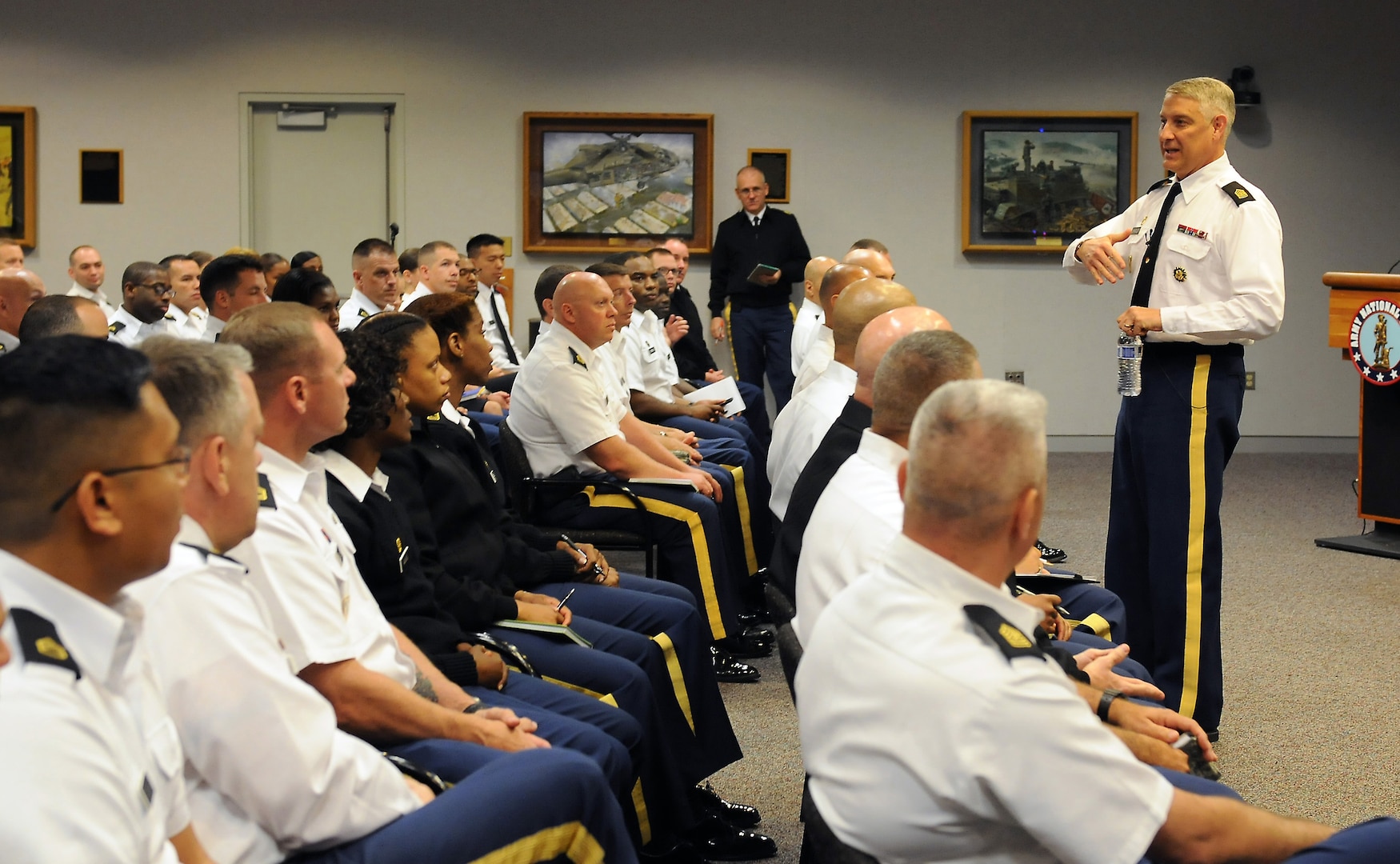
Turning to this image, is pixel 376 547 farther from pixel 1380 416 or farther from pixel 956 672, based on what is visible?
pixel 1380 416

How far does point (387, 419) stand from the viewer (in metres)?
2.51

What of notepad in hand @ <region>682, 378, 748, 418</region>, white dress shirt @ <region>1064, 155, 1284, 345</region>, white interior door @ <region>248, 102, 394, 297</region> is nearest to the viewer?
white dress shirt @ <region>1064, 155, 1284, 345</region>

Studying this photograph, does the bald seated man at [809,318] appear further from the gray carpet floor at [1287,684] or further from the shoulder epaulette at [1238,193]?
the shoulder epaulette at [1238,193]

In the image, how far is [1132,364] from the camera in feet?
11.6

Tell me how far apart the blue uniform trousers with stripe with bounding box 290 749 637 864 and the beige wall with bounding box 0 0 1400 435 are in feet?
25.1

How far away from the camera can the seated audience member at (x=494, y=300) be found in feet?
23.8

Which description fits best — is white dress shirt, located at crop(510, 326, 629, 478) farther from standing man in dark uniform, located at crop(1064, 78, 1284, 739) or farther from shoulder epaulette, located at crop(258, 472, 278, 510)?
shoulder epaulette, located at crop(258, 472, 278, 510)

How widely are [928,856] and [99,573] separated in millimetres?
976

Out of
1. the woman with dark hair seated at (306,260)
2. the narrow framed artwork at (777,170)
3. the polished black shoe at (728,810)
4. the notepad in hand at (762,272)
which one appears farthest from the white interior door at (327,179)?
the polished black shoe at (728,810)

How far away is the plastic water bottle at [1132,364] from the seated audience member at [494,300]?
3910 millimetres

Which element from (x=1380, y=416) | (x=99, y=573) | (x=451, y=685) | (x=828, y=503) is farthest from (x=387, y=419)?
(x=1380, y=416)

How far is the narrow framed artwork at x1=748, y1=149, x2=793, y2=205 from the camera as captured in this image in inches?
369

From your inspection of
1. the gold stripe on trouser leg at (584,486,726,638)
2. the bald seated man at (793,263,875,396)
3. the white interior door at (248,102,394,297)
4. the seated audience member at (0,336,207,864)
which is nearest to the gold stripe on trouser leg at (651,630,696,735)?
the gold stripe on trouser leg at (584,486,726,638)

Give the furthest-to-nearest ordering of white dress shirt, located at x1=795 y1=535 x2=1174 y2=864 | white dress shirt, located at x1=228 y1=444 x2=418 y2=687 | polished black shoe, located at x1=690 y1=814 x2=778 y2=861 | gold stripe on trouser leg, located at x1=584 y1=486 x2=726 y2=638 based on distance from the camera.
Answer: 1. gold stripe on trouser leg, located at x1=584 y1=486 x2=726 y2=638
2. polished black shoe, located at x1=690 y1=814 x2=778 y2=861
3. white dress shirt, located at x1=228 y1=444 x2=418 y2=687
4. white dress shirt, located at x1=795 y1=535 x2=1174 y2=864
